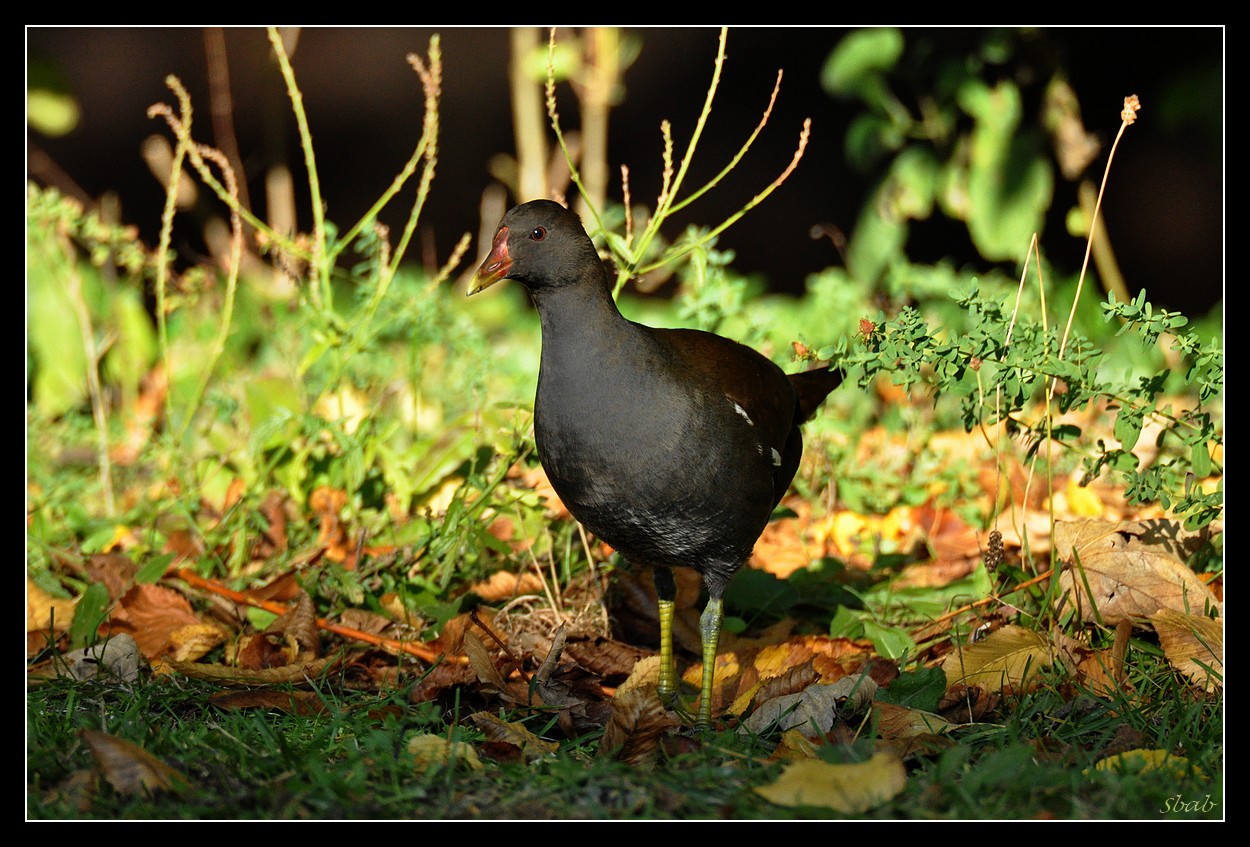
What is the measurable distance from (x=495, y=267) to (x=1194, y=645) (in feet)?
7.19

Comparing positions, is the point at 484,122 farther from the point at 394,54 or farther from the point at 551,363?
the point at 551,363

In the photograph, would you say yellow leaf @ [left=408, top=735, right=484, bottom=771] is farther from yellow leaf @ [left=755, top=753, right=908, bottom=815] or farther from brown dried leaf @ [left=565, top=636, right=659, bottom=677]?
brown dried leaf @ [left=565, top=636, right=659, bottom=677]

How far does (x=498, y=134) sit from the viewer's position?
829 centimetres

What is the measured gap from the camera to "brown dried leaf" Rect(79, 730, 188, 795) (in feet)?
9.08

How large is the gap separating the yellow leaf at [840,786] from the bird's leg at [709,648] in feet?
2.53

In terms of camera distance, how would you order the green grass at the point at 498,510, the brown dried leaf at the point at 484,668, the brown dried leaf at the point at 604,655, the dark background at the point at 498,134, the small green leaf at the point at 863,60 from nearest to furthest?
the green grass at the point at 498,510 → the brown dried leaf at the point at 484,668 → the brown dried leaf at the point at 604,655 → the small green leaf at the point at 863,60 → the dark background at the point at 498,134

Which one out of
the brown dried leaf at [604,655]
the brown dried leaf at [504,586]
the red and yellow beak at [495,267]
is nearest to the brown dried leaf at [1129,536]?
the brown dried leaf at [604,655]

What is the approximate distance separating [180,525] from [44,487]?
677 millimetres

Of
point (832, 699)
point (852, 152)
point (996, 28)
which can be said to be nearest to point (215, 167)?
point (852, 152)

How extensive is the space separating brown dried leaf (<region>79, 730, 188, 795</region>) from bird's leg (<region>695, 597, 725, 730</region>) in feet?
4.51

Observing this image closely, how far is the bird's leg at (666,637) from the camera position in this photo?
3.72 meters

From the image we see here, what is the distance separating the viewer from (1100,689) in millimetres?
3494

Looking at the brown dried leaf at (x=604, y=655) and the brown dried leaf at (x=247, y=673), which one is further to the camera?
the brown dried leaf at (x=604, y=655)

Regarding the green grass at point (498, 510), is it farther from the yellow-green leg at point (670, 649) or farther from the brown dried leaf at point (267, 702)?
the yellow-green leg at point (670, 649)
